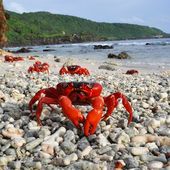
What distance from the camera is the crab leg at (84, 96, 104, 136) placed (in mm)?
5520


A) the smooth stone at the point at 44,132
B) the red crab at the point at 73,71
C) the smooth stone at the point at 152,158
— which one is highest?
the smooth stone at the point at 44,132

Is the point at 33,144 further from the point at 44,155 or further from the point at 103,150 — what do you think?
the point at 103,150

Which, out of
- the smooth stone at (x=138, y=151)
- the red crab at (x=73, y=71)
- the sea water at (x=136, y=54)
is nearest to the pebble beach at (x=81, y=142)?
the smooth stone at (x=138, y=151)

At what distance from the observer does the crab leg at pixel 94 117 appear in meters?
5.52

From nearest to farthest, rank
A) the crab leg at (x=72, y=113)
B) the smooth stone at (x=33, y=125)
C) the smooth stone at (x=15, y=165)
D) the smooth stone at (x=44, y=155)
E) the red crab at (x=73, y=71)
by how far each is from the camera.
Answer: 1. the smooth stone at (x=15, y=165)
2. the smooth stone at (x=44, y=155)
3. the crab leg at (x=72, y=113)
4. the smooth stone at (x=33, y=125)
5. the red crab at (x=73, y=71)

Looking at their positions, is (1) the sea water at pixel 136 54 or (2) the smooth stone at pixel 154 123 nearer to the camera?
(2) the smooth stone at pixel 154 123

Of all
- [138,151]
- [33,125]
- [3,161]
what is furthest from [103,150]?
[33,125]

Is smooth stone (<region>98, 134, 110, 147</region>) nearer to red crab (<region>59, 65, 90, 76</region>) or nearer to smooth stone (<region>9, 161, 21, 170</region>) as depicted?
smooth stone (<region>9, 161, 21, 170</region>)

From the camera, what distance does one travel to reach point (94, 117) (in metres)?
5.52

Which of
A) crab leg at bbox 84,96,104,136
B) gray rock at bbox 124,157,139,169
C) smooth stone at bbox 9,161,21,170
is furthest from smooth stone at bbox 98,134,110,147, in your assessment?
smooth stone at bbox 9,161,21,170

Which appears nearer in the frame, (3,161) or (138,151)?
(3,161)

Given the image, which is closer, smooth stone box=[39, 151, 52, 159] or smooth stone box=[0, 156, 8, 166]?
smooth stone box=[0, 156, 8, 166]

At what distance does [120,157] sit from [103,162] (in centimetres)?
22

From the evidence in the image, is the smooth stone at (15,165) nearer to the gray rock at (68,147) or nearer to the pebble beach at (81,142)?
the pebble beach at (81,142)
